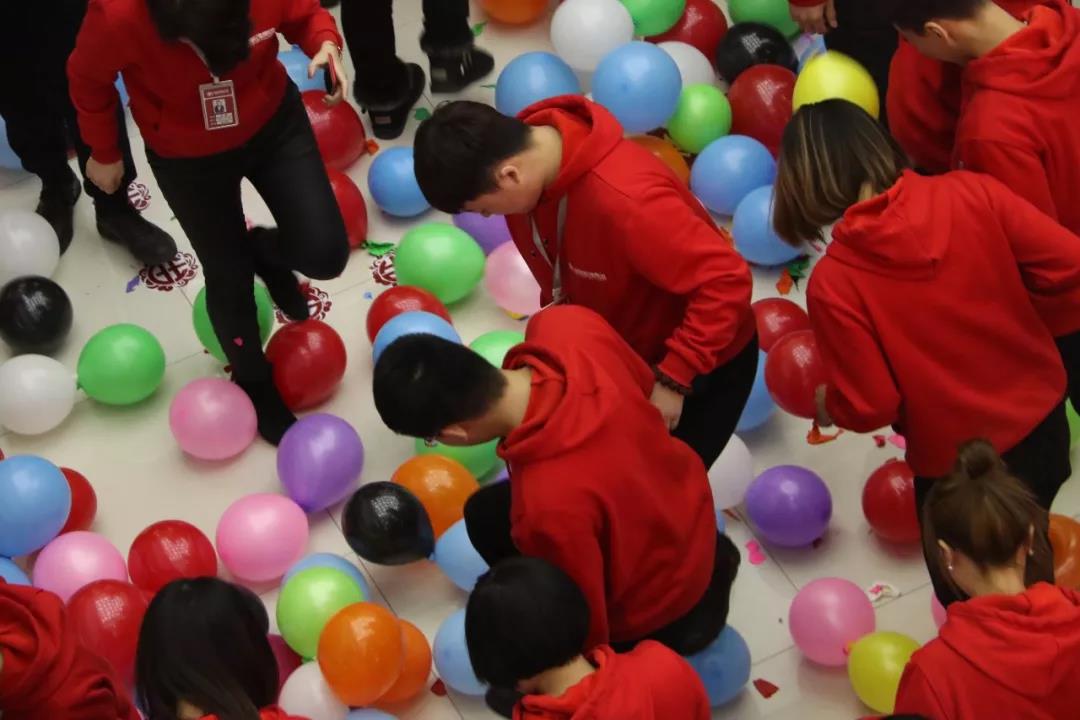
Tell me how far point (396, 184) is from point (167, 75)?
3.23 ft

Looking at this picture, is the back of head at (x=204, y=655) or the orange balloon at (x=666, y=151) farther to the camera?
the orange balloon at (x=666, y=151)

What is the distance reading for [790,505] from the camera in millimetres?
2662

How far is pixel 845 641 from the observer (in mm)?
2467

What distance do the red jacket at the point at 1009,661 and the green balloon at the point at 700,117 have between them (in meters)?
1.88

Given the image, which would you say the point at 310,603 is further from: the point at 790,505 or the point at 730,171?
the point at 730,171

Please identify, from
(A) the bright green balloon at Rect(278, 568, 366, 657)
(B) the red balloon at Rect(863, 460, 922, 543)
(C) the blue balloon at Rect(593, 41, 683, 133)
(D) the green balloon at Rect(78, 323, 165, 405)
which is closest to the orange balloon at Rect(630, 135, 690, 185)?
(C) the blue balloon at Rect(593, 41, 683, 133)

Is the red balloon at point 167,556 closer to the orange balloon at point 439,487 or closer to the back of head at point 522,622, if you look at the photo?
the orange balloon at point 439,487

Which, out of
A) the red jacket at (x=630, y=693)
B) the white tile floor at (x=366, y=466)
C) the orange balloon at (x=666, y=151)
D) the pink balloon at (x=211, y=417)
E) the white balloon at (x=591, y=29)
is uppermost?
the red jacket at (x=630, y=693)

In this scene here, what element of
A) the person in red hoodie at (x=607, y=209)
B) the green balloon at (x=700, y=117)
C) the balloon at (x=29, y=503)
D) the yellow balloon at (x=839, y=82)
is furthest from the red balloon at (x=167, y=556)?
the yellow balloon at (x=839, y=82)

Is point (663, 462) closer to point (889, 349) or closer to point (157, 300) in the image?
point (889, 349)

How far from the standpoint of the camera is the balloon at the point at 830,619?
246 centimetres

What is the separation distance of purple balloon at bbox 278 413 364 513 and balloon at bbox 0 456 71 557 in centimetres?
44

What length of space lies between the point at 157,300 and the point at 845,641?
184 cm

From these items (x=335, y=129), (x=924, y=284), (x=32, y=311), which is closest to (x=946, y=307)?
(x=924, y=284)
